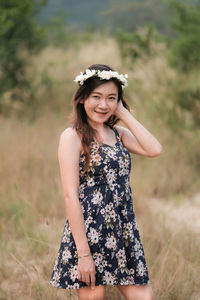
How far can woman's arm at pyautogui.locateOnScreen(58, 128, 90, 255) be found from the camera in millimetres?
2256

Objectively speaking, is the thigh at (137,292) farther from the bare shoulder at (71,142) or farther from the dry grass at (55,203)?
the bare shoulder at (71,142)

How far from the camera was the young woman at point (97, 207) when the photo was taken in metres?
2.30

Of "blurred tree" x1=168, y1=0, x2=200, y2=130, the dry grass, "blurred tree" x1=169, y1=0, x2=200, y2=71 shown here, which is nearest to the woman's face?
the dry grass

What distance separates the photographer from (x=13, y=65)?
9812 mm

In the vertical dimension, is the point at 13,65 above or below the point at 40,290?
above

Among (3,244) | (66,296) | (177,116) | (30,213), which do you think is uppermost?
(177,116)

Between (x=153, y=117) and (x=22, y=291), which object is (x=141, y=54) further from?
(x=22, y=291)

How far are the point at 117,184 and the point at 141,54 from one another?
6.47 m

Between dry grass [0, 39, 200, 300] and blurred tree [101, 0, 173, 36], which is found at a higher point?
blurred tree [101, 0, 173, 36]

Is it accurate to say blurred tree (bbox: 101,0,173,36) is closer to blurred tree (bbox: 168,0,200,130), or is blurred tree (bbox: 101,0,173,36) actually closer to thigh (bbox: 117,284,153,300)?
blurred tree (bbox: 168,0,200,130)

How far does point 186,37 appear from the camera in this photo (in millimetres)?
7555

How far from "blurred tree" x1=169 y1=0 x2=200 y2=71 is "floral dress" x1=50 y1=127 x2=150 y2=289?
536 centimetres

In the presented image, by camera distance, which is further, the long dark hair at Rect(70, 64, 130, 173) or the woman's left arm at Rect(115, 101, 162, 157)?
the woman's left arm at Rect(115, 101, 162, 157)

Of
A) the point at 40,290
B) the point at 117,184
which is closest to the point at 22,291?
the point at 40,290
